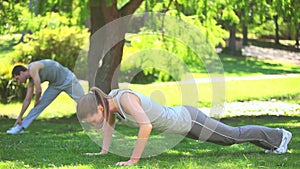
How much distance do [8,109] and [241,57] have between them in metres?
22.6

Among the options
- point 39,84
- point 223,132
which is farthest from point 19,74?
point 223,132

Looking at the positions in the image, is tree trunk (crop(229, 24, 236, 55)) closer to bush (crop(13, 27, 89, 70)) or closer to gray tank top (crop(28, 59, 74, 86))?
bush (crop(13, 27, 89, 70))

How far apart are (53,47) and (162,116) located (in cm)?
1526

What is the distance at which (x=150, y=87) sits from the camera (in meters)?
20.5

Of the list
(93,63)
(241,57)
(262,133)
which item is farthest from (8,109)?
(241,57)

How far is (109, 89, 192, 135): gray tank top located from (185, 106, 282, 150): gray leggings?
108 mm

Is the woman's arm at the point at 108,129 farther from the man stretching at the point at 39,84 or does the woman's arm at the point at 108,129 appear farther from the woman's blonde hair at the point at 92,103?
the man stretching at the point at 39,84

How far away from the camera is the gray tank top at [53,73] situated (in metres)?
9.83

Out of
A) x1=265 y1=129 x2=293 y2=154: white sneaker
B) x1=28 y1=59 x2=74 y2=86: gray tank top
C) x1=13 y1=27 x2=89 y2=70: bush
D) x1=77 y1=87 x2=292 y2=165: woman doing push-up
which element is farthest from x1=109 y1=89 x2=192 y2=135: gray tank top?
x1=13 y1=27 x2=89 y2=70: bush

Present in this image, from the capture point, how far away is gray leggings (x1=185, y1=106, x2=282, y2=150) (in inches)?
245

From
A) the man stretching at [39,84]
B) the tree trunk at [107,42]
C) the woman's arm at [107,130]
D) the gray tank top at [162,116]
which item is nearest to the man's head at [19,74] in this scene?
the man stretching at [39,84]

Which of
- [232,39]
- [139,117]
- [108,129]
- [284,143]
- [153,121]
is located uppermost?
[139,117]

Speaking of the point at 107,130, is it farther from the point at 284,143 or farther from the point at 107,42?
the point at 107,42

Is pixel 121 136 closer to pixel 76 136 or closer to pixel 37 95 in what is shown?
A: pixel 76 136
